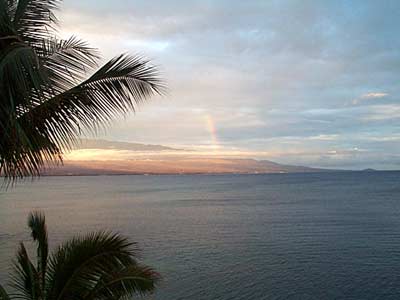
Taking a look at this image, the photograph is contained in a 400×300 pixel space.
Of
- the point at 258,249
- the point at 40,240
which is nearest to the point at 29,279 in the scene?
the point at 40,240

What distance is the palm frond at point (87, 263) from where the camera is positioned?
760 cm

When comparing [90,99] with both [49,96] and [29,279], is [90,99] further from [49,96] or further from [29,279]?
[29,279]

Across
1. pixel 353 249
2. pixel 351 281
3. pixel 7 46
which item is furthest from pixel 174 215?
pixel 7 46

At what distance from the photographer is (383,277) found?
27797 millimetres

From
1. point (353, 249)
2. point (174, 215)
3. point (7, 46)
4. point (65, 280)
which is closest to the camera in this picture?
point (7, 46)

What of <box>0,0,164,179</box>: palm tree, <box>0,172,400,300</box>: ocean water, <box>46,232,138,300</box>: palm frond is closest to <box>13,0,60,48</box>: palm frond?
<box>0,0,164,179</box>: palm tree

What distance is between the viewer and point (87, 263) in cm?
758

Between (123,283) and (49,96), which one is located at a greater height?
(49,96)

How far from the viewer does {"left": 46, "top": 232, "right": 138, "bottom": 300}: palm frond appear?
7.60 metres

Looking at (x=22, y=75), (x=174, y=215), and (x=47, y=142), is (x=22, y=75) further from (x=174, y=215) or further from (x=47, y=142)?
(x=174, y=215)

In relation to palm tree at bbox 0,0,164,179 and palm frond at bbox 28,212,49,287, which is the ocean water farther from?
palm tree at bbox 0,0,164,179

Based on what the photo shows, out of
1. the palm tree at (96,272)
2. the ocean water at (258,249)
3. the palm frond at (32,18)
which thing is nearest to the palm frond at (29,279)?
the palm tree at (96,272)

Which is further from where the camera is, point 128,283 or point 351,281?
point 351,281

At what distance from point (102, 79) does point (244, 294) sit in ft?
71.2
